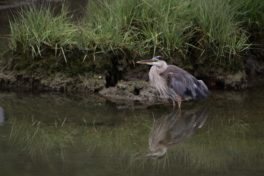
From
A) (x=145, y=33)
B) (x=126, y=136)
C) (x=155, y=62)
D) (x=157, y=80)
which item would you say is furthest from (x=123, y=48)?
(x=126, y=136)

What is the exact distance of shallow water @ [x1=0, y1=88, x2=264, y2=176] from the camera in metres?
6.82

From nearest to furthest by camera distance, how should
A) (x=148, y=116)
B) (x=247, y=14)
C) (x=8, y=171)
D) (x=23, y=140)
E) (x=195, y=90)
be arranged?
(x=8, y=171), (x=23, y=140), (x=148, y=116), (x=195, y=90), (x=247, y=14)

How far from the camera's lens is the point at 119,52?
9.92 meters

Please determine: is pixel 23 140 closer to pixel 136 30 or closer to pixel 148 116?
pixel 148 116

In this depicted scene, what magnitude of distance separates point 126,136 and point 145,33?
7.95ft

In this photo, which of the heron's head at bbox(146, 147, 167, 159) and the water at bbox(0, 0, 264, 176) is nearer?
the water at bbox(0, 0, 264, 176)

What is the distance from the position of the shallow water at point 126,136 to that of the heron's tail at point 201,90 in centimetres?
12

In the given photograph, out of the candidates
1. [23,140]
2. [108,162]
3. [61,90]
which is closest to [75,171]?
[108,162]

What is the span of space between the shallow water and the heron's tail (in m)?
0.12

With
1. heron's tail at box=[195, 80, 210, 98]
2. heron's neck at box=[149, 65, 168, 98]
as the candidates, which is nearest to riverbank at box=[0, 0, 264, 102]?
heron's neck at box=[149, 65, 168, 98]

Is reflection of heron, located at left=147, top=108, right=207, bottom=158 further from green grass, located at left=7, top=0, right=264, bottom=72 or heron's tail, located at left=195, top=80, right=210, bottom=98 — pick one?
green grass, located at left=7, top=0, right=264, bottom=72

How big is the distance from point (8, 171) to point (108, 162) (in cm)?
101

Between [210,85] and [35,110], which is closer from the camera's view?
[35,110]

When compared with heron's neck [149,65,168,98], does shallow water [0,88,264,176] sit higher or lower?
lower
